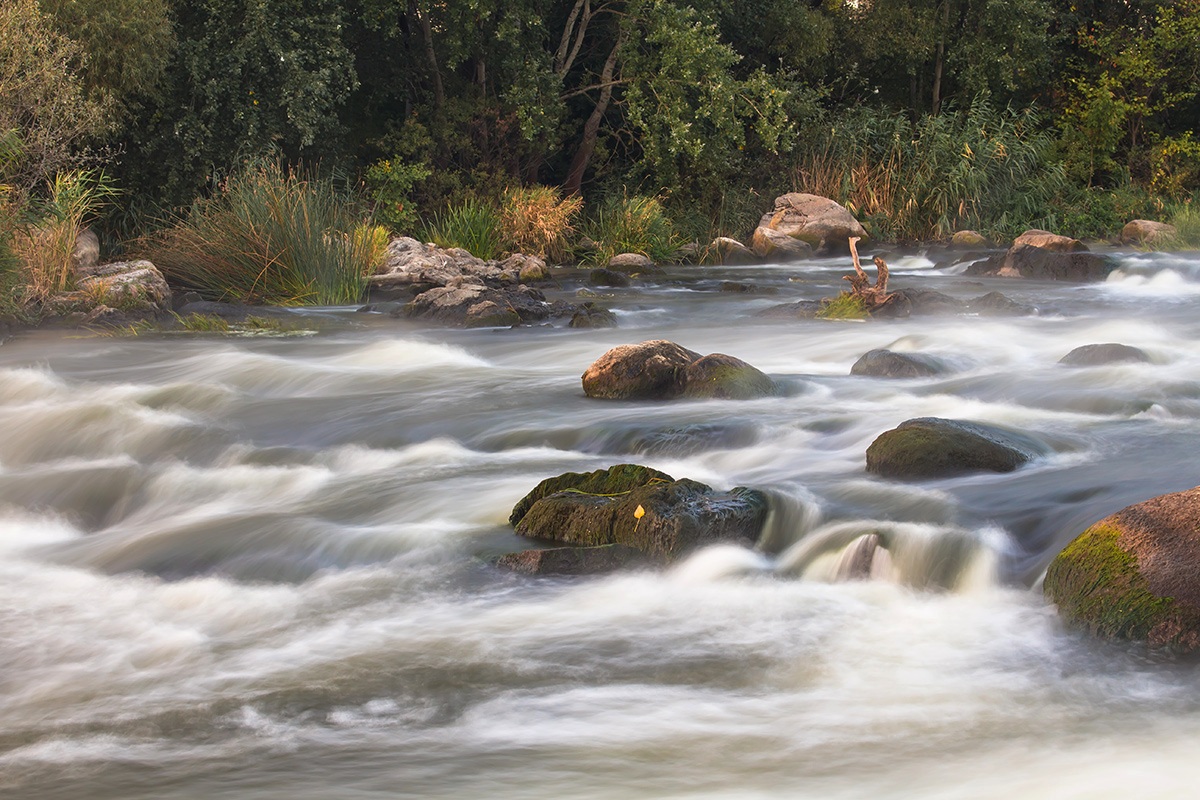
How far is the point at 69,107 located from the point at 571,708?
11587 mm

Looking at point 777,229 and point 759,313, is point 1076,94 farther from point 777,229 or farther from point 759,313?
point 759,313

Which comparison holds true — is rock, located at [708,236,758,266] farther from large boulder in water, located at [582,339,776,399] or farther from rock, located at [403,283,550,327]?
large boulder in water, located at [582,339,776,399]

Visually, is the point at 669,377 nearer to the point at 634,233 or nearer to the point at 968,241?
the point at 634,233

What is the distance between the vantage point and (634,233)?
18.7 m

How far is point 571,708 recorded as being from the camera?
13.6 feet

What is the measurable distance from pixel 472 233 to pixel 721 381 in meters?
9.61

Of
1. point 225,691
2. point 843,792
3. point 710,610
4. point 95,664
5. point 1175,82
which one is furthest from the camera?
point 1175,82

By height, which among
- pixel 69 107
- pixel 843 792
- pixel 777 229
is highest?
pixel 69 107

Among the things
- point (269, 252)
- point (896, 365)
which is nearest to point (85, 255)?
point (269, 252)

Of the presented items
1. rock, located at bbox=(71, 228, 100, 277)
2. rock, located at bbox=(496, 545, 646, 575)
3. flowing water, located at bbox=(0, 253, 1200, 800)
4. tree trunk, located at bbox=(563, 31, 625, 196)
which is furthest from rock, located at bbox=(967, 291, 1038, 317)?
tree trunk, located at bbox=(563, 31, 625, 196)

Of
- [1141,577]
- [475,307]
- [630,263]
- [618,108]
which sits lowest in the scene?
[1141,577]

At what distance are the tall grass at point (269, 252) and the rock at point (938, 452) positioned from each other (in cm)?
821

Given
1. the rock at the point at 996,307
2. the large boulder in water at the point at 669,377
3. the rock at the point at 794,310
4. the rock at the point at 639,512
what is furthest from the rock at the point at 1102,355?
the rock at the point at 639,512

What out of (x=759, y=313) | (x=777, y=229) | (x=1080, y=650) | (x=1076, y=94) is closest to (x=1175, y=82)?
(x=1076, y=94)
